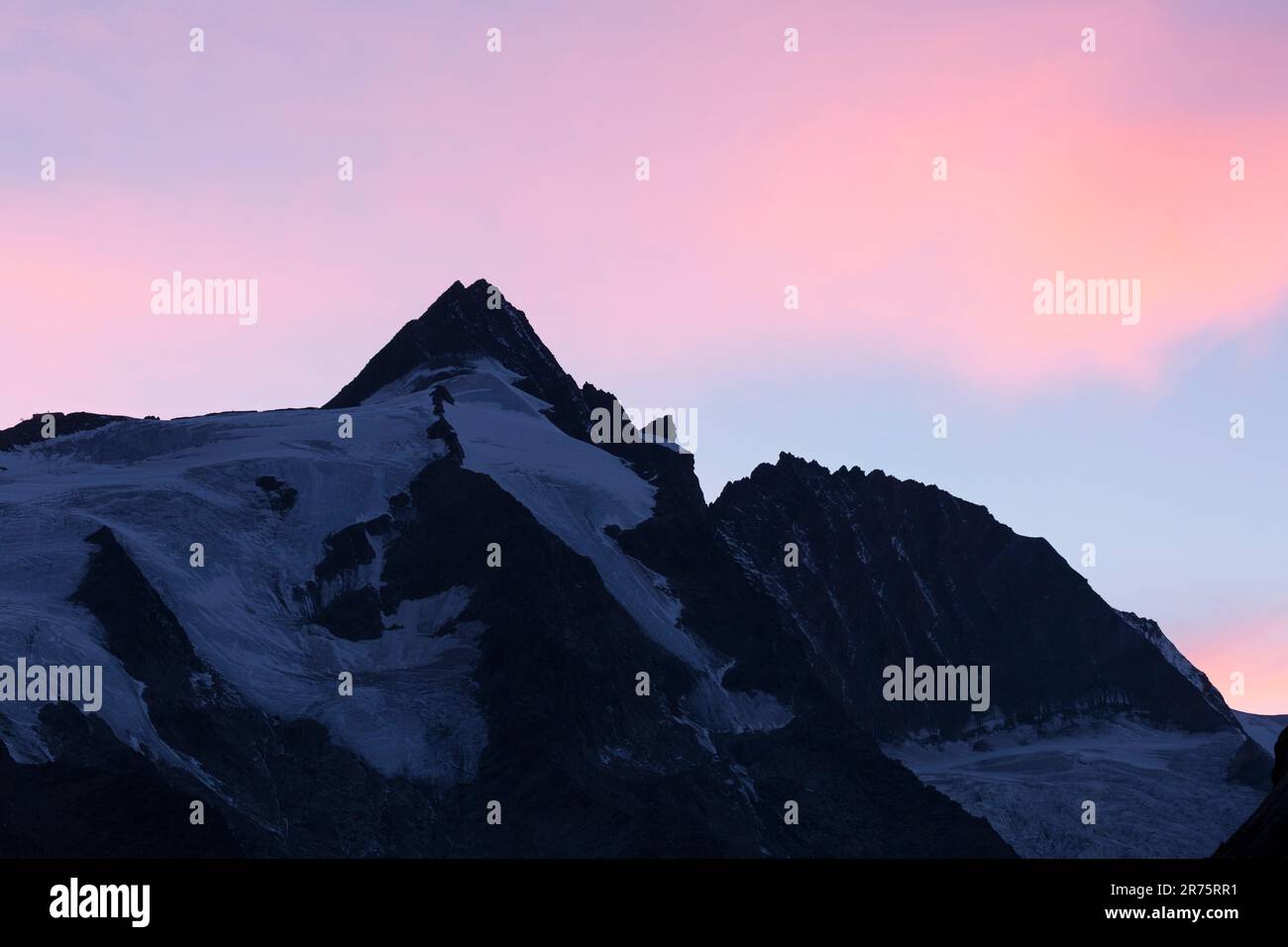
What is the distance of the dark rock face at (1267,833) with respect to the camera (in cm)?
4106

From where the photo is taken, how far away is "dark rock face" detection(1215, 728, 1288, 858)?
41062mm

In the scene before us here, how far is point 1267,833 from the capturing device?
42125mm
